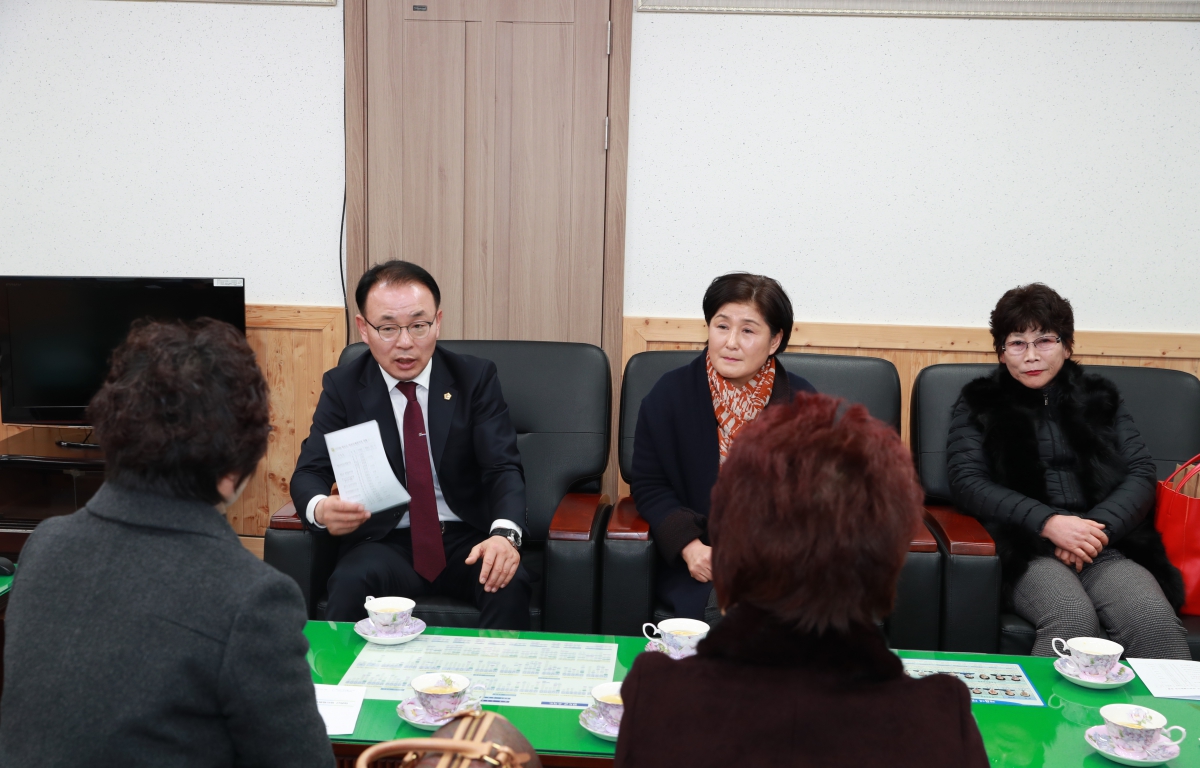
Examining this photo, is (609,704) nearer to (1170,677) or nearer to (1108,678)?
(1108,678)

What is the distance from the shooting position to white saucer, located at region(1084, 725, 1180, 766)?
4.45ft

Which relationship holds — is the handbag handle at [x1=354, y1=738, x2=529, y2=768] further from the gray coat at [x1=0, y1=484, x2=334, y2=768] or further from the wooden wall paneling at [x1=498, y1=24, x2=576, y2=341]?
the wooden wall paneling at [x1=498, y1=24, x2=576, y2=341]

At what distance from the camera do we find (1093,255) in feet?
10.3

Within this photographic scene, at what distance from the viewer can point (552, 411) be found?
107 inches

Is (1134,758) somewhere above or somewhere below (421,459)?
below

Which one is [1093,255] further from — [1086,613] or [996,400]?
[1086,613]

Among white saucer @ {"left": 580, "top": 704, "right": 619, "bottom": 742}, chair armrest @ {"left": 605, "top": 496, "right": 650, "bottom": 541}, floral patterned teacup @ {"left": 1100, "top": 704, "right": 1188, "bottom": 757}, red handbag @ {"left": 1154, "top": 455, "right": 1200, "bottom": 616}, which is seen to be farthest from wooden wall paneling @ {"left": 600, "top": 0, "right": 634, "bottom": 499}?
floral patterned teacup @ {"left": 1100, "top": 704, "right": 1188, "bottom": 757}

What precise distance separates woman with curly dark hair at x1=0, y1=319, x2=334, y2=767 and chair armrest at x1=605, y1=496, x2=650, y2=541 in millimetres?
1266

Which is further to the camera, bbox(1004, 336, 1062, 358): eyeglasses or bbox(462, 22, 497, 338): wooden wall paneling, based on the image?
bbox(462, 22, 497, 338): wooden wall paneling

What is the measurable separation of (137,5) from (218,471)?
113 inches

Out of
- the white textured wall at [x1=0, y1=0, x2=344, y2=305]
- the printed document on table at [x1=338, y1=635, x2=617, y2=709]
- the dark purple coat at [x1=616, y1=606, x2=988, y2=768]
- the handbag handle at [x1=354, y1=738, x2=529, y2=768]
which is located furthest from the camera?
the white textured wall at [x1=0, y1=0, x2=344, y2=305]

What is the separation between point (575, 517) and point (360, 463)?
0.57 m

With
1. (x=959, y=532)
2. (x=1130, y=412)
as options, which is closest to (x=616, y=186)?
(x=959, y=532)

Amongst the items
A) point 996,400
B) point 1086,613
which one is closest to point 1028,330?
point 996,400
